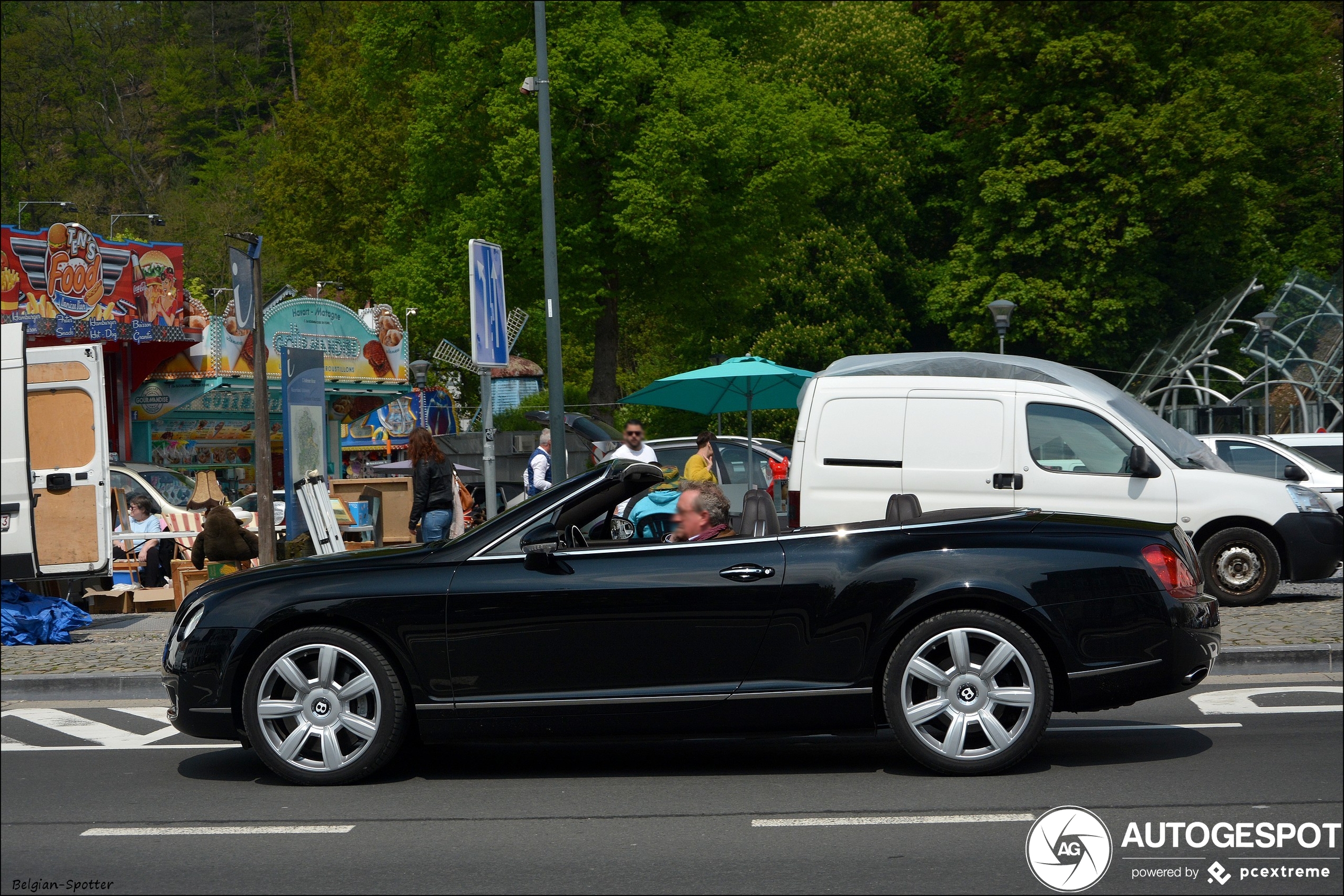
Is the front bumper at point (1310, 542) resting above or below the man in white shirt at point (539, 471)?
below

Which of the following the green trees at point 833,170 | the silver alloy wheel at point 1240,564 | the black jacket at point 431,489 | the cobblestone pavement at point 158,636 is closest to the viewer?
the cobblestone pavement at point 158,636

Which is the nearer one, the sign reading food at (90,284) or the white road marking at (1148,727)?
the white road marking at (1148,727)

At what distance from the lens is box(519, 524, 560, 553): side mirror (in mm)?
6379

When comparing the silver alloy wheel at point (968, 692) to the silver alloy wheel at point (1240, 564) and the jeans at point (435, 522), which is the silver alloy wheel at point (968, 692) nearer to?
the silver alloy wheel at point (1240, 564)

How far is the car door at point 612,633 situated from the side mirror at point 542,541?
2.5 inches

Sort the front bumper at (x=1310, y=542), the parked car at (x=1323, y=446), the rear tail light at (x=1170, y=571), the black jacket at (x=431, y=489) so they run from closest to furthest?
the rear tail light at (x=1170, y=571) < the front bumper at (x=1310, y=542) < the black jacket at (x=431, y=489) < the parked car at (x=1323, y=446)

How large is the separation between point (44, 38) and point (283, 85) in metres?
14.2

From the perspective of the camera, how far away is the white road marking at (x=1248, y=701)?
776 cm

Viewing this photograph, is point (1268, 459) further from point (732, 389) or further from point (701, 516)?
point (701, 516)

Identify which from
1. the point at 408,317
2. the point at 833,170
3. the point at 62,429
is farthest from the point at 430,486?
the point at 833,170

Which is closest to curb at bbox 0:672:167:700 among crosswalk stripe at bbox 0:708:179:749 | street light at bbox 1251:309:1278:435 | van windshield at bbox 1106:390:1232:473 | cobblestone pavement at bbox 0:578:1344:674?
cobblestone pavement at bbox 0:578:1344:674

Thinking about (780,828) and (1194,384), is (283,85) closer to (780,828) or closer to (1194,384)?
(1194,384)

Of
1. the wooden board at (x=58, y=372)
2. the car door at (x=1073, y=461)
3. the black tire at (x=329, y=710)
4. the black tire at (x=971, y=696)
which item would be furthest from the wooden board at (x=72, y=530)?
the black tire at (x=971, y=696)

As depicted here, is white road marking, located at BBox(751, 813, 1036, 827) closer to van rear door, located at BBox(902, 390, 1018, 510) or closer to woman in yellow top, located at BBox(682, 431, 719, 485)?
van rear door, located at BBox(902, 390, 1018, 510)
